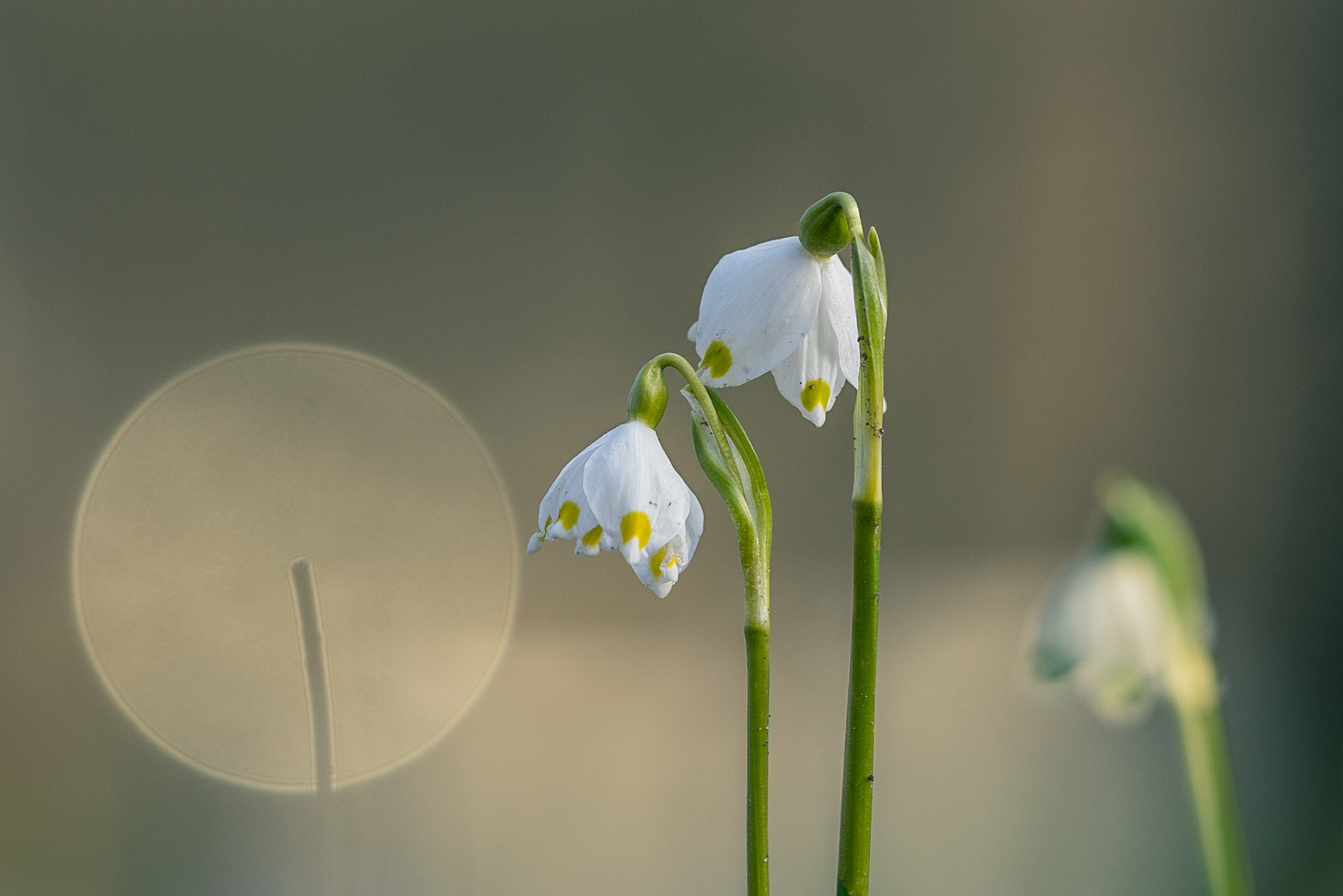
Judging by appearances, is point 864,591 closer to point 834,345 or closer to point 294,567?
point 834,345

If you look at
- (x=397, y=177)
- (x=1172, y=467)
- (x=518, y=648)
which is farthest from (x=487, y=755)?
(x=1172, y=467)

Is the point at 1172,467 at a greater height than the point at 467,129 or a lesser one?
lesser

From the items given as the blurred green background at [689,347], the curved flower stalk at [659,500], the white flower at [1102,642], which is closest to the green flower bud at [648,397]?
the curved flower stalk at [659,500]

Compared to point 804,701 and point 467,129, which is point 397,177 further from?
point 804,701

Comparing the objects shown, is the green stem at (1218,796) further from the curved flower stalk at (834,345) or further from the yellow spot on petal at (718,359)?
the yellow spot on petal at (718,359)

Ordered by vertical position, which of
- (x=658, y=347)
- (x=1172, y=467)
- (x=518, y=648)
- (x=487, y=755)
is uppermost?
(x=658, y=347)
